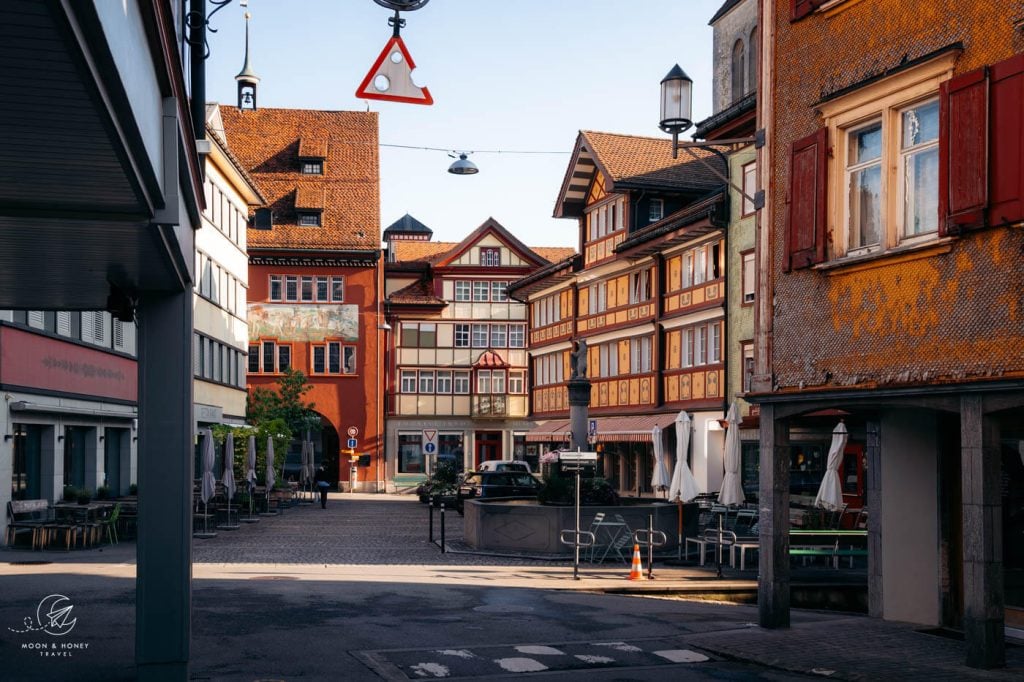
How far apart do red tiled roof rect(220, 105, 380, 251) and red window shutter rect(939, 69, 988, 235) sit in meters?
55.2

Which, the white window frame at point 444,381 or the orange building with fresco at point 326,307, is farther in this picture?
the white window frame at point 444,381

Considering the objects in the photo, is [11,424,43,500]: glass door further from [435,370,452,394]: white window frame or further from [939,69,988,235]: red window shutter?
[435,370,452,394]: white window frame

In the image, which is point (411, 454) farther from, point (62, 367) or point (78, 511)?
point (78, 511)

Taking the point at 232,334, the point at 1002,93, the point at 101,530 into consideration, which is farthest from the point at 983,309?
the point at 232,334

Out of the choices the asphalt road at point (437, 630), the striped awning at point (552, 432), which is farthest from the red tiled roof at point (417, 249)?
the asphalt road at point (437, 630)

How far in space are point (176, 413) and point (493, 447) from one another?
61356 millimetres

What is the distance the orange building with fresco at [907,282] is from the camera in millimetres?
12492

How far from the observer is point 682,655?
13.9m

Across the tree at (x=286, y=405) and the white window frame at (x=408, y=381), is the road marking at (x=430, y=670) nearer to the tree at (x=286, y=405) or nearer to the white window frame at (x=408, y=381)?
the tree at (x=286, y=405)

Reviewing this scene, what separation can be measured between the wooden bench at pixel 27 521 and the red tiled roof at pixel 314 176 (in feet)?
123

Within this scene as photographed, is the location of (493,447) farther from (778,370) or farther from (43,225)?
(43,225)

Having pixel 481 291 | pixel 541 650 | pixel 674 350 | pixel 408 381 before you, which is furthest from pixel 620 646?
pixel 481 291

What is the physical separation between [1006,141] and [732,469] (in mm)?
11811

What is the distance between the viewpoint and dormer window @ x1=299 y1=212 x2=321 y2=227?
67.7m
